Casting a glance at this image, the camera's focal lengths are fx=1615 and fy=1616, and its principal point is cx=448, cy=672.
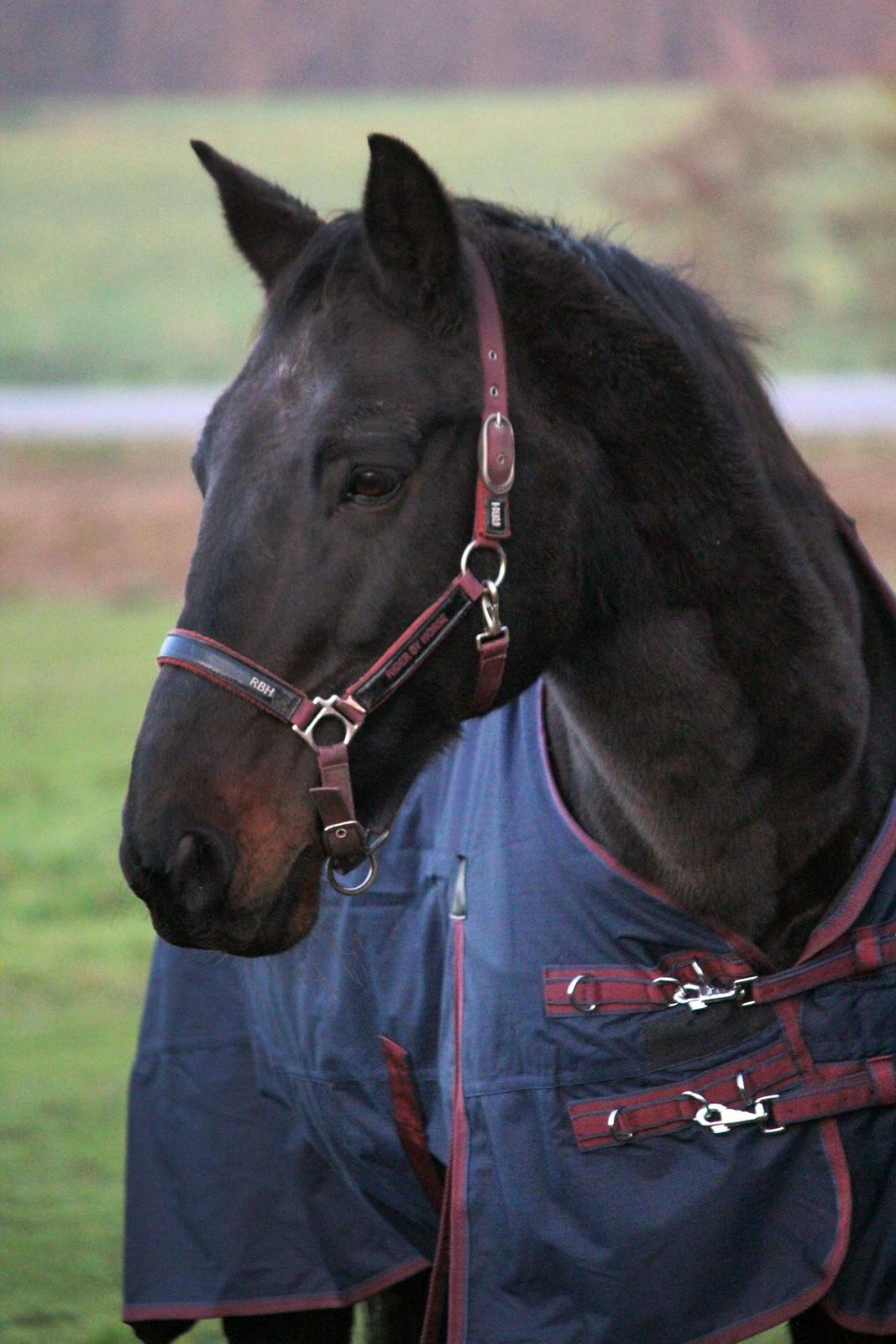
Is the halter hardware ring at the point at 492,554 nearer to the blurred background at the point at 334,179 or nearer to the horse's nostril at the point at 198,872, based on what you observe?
the horse's nostril at the point at 198,872

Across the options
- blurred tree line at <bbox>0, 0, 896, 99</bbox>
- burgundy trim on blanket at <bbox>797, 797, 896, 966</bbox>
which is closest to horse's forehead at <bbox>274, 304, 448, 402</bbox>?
burgundy trim on blanket at <bbox>797, 797, 896, 966</bbox>

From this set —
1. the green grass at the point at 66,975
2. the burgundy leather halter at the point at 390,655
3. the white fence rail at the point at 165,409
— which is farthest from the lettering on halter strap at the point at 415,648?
the white fence rail at the point at 165,409

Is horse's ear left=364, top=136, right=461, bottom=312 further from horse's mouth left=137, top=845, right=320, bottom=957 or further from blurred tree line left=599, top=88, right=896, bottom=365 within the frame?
blurred tree line left=599, top=88, right=896, bottom=365

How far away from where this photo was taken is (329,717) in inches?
65.3

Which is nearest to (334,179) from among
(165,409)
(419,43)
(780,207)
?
(419,43)

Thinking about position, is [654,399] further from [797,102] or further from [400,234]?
[797,102]

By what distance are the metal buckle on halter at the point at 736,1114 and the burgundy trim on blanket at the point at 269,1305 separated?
0.70m

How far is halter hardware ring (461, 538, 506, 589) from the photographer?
169 cm

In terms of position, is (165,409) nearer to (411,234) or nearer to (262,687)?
(411,234)

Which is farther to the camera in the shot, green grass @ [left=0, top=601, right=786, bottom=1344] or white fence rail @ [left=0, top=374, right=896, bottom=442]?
white fence rail @ [left=0, top=374, right=896, bottom=442]

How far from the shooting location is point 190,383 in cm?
1355

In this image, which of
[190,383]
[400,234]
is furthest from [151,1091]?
[190,383]

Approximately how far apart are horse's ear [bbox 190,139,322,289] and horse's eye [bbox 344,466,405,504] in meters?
0.38

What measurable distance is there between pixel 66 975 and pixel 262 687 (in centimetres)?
355
